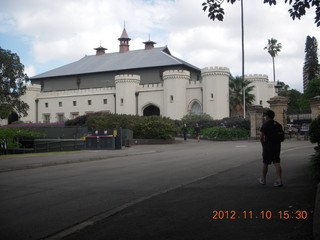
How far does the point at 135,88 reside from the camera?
59.9 m

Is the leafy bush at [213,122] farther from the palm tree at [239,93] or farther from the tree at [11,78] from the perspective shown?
the tree at [11,78]

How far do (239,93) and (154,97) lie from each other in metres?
13.7

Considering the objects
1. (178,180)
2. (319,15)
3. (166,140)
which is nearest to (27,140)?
(166,140)

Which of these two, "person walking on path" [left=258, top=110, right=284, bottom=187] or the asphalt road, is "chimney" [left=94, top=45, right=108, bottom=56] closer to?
the asphalt road

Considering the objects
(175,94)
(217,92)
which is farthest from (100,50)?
(217,92)

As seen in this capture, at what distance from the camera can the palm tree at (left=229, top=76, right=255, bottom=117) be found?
167 feet

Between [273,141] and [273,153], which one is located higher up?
[273,141]

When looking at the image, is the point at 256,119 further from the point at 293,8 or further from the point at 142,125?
the point at 293,8

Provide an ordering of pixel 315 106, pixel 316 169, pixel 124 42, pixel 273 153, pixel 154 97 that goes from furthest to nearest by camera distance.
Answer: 1. pixel 124 42
2. pixel 154 97
3. pixel 315 106
4. pixel 273 153
5. pixel 316 169

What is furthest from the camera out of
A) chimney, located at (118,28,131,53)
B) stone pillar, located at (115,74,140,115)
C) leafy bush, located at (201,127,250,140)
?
chimney, located at (118,28,131,53)

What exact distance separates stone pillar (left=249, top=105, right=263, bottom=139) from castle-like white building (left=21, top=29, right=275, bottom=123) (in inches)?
787

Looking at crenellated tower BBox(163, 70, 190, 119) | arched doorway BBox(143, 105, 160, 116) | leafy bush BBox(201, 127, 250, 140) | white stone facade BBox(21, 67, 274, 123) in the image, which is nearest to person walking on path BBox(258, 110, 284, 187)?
leafy bush BBox(201, 127, 250, 140)

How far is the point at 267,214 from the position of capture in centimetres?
553
